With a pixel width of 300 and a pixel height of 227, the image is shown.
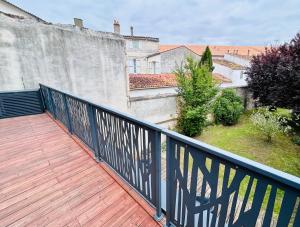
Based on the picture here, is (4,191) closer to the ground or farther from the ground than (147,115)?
farther from the ground

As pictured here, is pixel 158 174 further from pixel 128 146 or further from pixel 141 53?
pixel 141 53

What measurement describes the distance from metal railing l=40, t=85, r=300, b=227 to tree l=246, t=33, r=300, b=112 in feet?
23.8

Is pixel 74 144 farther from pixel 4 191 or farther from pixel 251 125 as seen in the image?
pixel 251 125

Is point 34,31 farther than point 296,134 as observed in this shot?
No

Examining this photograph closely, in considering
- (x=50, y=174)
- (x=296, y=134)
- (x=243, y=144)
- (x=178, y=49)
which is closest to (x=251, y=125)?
(x=296, y=134)

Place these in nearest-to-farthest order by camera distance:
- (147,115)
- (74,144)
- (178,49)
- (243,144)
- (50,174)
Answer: (50,174) → (74,144) → (243,144) → (147,115) → (178,49)

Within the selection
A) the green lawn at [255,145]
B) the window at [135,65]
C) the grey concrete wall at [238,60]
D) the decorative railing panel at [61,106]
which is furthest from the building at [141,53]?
the decorative railing panel at [61,106]

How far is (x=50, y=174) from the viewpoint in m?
2.53

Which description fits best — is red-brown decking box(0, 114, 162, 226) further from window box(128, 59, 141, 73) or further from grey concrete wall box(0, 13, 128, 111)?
window box(128, 59, 141, 73)

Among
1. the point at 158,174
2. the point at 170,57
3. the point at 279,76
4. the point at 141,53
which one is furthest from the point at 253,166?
the point at 141,53

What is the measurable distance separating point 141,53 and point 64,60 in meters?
14.3

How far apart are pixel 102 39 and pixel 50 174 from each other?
6881 millimetres

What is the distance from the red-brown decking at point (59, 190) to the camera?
1.80 meters

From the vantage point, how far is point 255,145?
7043 mm
